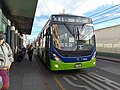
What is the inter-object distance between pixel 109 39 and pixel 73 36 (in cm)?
1600

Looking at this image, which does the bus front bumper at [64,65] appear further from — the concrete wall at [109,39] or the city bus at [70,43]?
the concrete wall at [109,39]

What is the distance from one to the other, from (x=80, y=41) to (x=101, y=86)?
11.2 feet

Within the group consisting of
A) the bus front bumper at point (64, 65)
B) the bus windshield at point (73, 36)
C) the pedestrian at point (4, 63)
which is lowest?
the bus front bumper at point (64, 65)

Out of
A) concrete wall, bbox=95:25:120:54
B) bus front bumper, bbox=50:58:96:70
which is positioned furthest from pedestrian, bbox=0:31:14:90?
concrete wall, bbox=95:25:120:54

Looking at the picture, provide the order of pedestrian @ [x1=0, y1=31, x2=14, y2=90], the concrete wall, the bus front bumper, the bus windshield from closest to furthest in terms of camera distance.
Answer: pedestrian @ [x1=0, y1=31, x2=14, y2=90], the bus front bumper, the bus windshield, the concrete wall

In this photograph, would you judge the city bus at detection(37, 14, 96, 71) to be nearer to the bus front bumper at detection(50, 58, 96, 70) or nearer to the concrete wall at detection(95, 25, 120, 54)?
the bus front bumper at detection(50, 58, 96, 70)

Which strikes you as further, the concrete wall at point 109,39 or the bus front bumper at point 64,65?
the concrete wall at point 109,39

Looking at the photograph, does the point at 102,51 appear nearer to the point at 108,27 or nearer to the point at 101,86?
the point at 108,27

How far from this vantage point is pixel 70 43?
10203 mm

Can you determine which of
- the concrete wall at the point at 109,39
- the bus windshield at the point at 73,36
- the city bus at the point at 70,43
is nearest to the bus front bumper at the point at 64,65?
the city bus at the point at 70,43

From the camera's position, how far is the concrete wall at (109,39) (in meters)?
23.5

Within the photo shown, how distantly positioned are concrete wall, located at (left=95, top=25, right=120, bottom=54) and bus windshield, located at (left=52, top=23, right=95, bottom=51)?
13.3 metres

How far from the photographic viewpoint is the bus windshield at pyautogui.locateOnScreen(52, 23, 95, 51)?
1009 centimetres

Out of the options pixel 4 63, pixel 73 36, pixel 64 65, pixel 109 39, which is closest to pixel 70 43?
pixel 73 36
